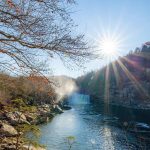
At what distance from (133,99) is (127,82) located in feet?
70.0

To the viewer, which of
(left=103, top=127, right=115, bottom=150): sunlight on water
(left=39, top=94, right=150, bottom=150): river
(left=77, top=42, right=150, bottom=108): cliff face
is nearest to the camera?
(left=39, top=94, right=150, bottom=150): river

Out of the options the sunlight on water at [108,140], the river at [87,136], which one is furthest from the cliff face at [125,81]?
the sunlight on water at [108,140]

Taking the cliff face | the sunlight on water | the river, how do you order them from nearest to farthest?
the river, the sunlight on water, the cliff face

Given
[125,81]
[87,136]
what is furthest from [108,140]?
[125,81]

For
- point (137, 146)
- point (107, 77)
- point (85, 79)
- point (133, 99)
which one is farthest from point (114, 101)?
point (137, 146)

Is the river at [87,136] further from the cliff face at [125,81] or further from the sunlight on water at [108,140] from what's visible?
the cliff face at [125,81]

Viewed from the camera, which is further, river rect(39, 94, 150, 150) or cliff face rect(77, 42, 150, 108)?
cliff face rect(77, 42, 150, 108)

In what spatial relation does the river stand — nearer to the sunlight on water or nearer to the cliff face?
the sunlight on water

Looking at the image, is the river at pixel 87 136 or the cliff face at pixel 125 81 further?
the cliff face at pixel 125 81

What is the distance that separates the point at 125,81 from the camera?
14050 cm

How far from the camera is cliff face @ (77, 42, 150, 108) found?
120 meters

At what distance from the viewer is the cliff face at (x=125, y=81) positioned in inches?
4720

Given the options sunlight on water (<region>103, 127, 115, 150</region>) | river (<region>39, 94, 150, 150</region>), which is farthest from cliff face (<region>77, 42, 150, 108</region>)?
sunlight on water (<region>103, 127, 115, 150</region>)

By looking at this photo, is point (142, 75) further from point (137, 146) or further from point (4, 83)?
point (4, 83)
